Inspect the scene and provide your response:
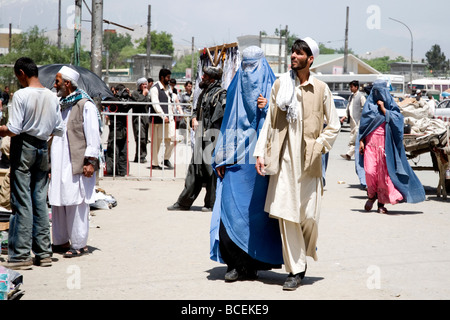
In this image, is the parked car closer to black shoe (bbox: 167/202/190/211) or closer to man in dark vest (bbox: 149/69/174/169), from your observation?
man in dark vest (bbox: 149/69/174/169)

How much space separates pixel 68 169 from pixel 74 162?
9cm

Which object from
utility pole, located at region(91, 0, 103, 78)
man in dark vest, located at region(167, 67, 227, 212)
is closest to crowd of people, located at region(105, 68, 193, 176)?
utility pole, located at region(91, 0, 103, 78)

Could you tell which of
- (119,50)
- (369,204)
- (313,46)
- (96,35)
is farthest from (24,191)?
(119,50)

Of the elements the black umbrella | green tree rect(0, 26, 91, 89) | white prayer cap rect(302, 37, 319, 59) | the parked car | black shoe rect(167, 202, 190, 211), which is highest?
green tree rect(0, 26, 91, 89)

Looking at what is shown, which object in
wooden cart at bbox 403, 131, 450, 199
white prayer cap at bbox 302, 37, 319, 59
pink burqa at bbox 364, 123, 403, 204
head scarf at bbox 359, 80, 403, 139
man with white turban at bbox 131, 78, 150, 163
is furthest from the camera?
man with white turban at bbox 131, 78, 150, 163

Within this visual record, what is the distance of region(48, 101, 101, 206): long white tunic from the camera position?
6.79m

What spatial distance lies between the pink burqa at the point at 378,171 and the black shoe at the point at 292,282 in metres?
4.60

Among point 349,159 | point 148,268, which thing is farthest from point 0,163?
point 349,159

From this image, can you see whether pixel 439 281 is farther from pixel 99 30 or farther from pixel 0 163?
pixel 99 30

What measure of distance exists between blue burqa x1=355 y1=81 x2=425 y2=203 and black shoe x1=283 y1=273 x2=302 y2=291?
15.5 feet

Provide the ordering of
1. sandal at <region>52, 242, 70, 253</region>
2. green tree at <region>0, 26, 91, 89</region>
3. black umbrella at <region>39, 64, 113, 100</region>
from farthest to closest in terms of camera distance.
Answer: green tree at <region>0, 26, 91, 89</region> < black umbrella at <region>39, 64, 113, 100</region> < sandal at <region>52, 242, 70, 253</region>

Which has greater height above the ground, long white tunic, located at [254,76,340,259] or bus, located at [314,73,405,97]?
bus, located at [314,73,405,97]

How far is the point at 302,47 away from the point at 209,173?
4.22 meters

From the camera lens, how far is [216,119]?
8.98 metres
